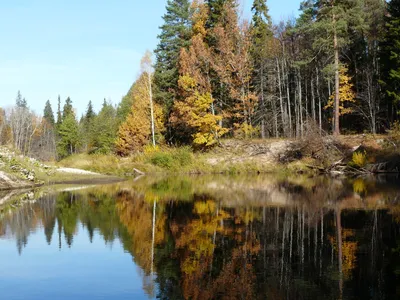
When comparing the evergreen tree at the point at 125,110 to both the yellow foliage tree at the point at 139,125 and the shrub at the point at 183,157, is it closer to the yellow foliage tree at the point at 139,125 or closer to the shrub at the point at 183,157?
the yellow foliage tree at the point at 139,125

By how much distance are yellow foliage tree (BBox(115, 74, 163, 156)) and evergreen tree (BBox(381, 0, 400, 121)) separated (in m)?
25.1

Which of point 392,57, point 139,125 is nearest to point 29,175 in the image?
point 139,125

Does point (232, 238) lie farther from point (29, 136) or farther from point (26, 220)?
point (29, 136)

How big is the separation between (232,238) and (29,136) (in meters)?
109

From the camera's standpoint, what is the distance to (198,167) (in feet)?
136

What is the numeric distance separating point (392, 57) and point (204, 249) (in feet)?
112

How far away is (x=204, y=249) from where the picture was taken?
1046 centimetres

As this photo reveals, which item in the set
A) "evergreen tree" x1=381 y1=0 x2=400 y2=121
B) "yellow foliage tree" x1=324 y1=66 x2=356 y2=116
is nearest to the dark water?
"evergreen tree" x1=381 y1=0 x2=400 y2=121

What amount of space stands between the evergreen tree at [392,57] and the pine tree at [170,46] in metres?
21.7

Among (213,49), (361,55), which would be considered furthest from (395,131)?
(213,49)

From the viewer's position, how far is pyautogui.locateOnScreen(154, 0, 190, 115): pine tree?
5050 cm

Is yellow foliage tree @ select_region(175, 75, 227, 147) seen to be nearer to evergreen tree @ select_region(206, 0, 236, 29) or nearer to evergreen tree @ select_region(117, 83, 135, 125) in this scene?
evergreen tree @ select_region(206, 0, 236, 29)

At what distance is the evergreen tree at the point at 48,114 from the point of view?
132 metres

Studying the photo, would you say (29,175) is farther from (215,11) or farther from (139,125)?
(215,11)
